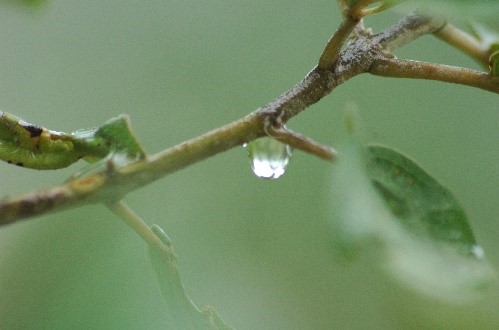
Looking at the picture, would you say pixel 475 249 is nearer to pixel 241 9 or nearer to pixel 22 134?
pixel 22 134

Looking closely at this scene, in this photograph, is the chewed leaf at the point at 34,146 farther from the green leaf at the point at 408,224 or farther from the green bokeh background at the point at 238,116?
the green bokeh background at the point at 238,116

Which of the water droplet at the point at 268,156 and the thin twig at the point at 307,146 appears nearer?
the thin twig at the point at 307,146

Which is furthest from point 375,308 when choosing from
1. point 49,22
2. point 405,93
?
Result: point 49,22

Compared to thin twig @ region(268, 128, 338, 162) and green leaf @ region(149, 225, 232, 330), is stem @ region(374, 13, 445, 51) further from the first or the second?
green leaf @ region(149, 225, 232, 330)

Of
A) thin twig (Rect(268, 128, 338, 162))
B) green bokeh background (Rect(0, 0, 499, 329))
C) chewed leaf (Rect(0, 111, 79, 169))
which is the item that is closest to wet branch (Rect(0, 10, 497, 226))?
thin twig (Rect(268, 128, 338, 162))

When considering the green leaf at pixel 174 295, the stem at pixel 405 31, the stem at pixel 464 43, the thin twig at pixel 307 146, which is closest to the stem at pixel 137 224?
the green leaf at pixel 174 295

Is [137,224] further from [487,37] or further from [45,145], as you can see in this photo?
[487,37]
